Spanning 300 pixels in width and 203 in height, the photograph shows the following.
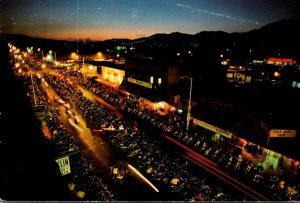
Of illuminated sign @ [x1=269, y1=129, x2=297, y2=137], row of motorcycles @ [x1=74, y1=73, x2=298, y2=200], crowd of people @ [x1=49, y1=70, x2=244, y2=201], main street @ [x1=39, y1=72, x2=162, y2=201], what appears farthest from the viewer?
illuminated sign @ [x1=269, y1=129, x2=297, y2=137]

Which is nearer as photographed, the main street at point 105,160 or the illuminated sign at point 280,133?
the main street at point 105,160

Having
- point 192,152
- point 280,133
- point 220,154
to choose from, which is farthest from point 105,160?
point 280,133

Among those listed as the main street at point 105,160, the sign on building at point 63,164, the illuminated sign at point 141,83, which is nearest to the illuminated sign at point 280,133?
the main street at point 105,160

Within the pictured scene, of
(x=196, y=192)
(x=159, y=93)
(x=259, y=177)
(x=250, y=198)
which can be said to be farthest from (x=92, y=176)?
(x=159, y=93)

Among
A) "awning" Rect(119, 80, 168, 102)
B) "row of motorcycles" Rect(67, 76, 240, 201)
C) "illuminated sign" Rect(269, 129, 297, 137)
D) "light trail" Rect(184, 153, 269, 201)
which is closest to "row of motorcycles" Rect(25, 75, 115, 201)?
"row of motorcycles" Rect(67, 76, 240, 201)

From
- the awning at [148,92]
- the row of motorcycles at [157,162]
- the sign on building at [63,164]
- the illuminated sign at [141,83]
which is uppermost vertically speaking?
the illuminated sign at [141,83]

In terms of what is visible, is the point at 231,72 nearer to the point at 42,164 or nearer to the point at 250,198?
the point at 250,198

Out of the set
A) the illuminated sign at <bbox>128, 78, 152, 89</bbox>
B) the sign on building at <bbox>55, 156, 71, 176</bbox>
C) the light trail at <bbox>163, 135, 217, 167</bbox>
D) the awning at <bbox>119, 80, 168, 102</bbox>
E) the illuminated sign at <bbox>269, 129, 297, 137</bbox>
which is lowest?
the light trail at <bbox>163, 135, 217, 167</bbox>

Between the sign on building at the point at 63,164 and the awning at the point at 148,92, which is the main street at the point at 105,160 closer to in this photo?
the sign on building at the point at 63,164

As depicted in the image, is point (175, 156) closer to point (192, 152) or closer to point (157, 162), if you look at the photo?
point (192, 152)

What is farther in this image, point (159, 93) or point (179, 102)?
point (159, 93)

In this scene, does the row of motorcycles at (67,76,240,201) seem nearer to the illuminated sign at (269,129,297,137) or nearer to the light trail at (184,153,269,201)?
the light trail at (184,153,269,201)
